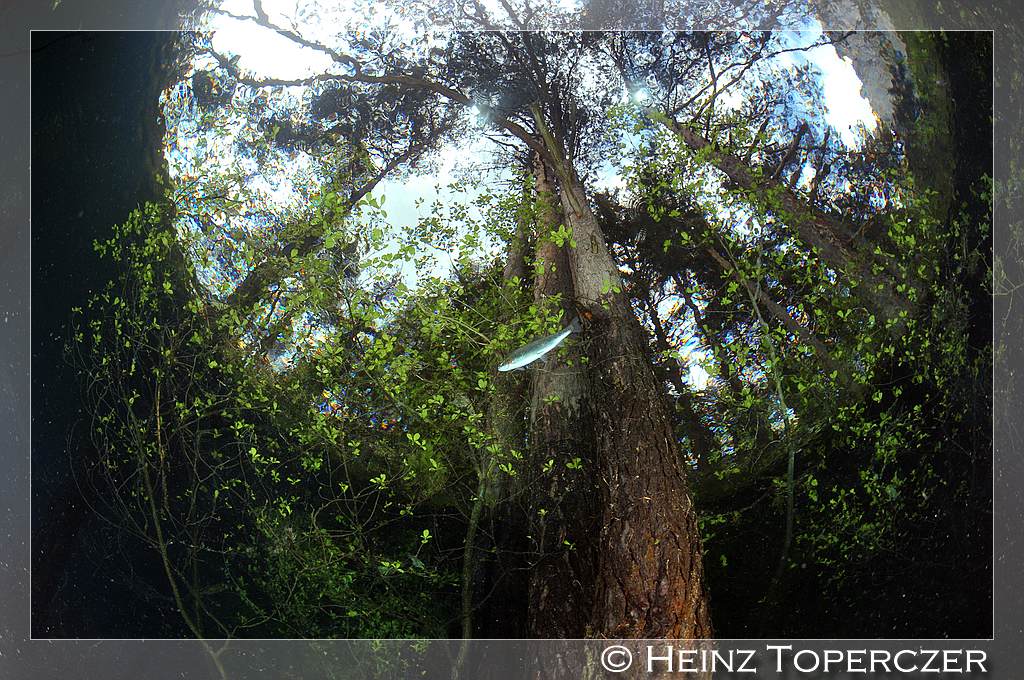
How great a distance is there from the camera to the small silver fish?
1771 millimetres

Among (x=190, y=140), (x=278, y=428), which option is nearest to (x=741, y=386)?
(x=278, y=428)

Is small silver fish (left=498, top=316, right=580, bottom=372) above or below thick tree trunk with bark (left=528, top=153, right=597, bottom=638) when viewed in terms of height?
above

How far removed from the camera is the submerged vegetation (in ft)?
5.83

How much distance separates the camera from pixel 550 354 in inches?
69.9

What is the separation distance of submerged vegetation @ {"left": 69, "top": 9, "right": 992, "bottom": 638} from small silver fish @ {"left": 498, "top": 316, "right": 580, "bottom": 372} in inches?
0.6

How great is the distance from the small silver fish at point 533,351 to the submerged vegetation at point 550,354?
0.05ft

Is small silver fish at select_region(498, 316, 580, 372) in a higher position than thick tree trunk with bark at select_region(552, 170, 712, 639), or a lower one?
higher

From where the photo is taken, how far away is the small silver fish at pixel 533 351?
177cm

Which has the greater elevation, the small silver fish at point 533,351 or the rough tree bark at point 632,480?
the small silver fish at point 533,351

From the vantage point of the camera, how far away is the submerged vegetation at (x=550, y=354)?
1.78m

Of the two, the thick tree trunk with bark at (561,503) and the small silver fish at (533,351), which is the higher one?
the small silver fish at (533,351)

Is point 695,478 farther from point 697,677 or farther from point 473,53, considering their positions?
point 473,53

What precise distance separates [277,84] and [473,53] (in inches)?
18.2

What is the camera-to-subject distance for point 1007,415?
191 cm
